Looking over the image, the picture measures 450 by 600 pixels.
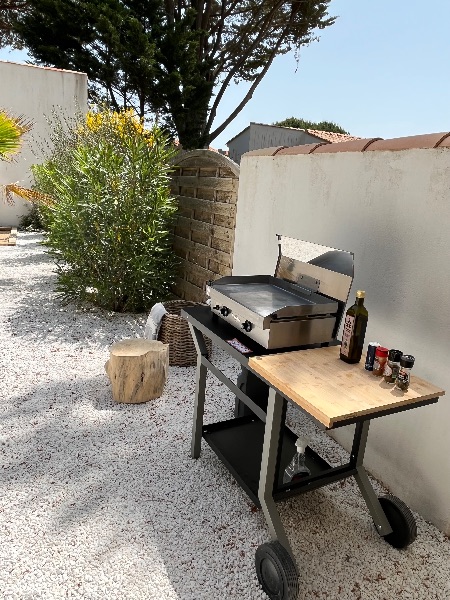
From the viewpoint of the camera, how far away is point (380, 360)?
68.6 inches

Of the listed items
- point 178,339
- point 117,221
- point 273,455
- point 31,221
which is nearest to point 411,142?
→ point 273,455

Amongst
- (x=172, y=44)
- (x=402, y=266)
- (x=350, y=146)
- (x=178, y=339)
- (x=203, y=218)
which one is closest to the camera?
(x=402, y=266)

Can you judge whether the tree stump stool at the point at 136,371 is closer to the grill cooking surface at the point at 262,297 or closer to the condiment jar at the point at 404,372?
the grill cooking surface at the point at 262,297

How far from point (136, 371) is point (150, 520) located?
3.94 feet

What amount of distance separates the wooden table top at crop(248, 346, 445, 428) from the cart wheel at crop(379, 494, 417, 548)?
690 mm

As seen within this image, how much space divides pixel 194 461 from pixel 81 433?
2.56 ft

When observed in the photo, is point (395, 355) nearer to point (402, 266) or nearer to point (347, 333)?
point (347, 333)

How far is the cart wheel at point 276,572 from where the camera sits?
1.63 metres

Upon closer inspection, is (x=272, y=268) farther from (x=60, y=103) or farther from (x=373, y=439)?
(x=60, y=103)

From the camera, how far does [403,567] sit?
75.6 inches

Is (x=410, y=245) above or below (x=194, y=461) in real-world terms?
above

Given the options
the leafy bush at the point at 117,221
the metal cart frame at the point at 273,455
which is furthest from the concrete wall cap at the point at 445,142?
the leafy bush at the point at 117,221

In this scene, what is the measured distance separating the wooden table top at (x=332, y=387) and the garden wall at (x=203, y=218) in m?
2.61

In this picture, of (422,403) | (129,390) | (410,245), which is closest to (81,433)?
(129,390)
